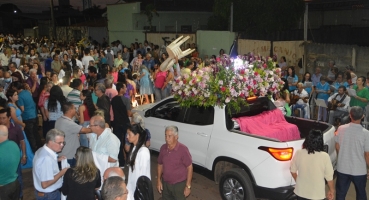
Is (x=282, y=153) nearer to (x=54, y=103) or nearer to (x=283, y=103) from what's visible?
(x=283, y=103)

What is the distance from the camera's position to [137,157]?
5051mm

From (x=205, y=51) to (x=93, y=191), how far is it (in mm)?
18119

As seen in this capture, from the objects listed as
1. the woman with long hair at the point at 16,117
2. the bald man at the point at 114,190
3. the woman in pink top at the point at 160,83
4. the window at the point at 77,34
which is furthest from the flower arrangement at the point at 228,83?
the window at the point at 77,34

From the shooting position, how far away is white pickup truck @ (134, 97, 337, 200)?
19.3 feet

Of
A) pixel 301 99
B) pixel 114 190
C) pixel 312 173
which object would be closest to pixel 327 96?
pixel 301 99

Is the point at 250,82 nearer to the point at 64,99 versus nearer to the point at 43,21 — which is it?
the point at 64,99

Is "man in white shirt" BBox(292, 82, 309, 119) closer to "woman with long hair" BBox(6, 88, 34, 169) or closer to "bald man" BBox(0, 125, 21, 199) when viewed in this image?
"woman with long hair" BBox(6, 88, 34, 169)

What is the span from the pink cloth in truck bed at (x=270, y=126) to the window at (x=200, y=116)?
47 cm

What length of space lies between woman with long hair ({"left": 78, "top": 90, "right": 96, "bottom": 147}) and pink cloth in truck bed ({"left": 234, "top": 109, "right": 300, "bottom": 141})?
10.1ft

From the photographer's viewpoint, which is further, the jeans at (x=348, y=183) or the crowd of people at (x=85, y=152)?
the jeans at (x=348, y=183)

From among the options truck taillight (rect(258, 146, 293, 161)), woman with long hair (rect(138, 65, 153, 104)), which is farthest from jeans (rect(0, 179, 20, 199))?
woman with long hair (rect(138, 65, 153, 104))

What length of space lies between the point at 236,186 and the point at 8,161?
3462 mm

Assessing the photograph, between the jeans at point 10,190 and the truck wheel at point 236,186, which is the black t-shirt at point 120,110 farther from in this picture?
the jeans at point 10,190

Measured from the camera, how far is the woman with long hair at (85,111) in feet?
25.6
